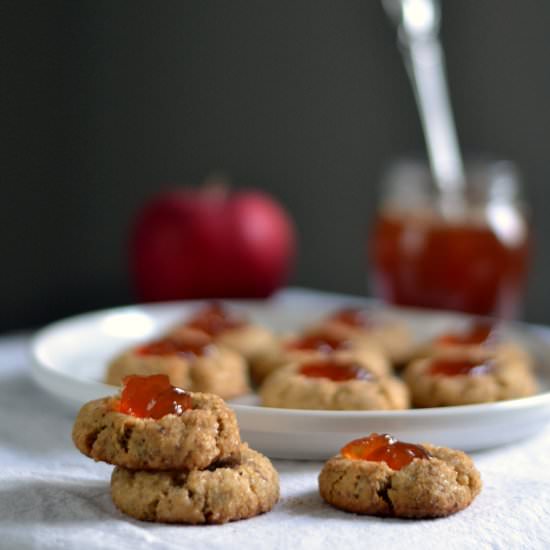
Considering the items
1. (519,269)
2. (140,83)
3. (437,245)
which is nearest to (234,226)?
(437,245)

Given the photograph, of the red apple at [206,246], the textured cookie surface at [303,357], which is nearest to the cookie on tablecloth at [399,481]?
the textured cookie surface at [303,357]

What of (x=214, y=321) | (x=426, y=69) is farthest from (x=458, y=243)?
(x=214, y=321)

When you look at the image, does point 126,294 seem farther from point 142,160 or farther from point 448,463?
point 448,463

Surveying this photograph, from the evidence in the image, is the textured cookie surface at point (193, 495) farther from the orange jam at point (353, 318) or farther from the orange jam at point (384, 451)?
the orange jam at point (353, 318)

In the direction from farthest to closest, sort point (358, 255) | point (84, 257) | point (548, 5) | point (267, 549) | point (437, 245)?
point (84, 257) → point (358, 255) → point (548, 5) → point (437, 245) → point (267, 549)

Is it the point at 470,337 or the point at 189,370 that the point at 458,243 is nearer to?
the point at 470,337

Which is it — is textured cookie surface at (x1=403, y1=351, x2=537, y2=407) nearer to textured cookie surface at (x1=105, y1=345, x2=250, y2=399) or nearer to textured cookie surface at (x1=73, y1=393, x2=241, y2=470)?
textured cookie surface at (x1=105, y1=345, x2=250, y2=399)

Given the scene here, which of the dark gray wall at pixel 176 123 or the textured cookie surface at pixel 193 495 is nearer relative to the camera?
the textured cookie surface at pixel 193 495
